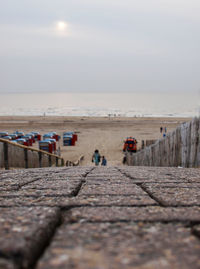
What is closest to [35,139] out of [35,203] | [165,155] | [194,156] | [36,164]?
[36,164]

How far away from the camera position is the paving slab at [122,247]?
102 centimetres

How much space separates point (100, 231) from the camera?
1365 mm

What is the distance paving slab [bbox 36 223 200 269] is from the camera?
1.02 metres

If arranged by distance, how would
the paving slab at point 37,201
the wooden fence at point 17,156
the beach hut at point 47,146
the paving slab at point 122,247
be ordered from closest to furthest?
the paving slab at point 122,247
the paving slab at point 37,201
the wooden fence at point 17,156
the beach hut at point 47,146

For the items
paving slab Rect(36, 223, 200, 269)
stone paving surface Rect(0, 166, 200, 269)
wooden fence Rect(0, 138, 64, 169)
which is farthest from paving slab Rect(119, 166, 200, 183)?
wooden fence Rect(0, 138, 64, 169)

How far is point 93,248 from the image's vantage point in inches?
45.8

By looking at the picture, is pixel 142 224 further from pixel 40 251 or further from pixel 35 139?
pixel 35 139

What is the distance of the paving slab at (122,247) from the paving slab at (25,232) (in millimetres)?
62

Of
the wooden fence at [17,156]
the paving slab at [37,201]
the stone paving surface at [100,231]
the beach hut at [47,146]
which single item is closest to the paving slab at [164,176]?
the stone paving surface at [100,231]

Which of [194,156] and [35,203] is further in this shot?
[194,156]

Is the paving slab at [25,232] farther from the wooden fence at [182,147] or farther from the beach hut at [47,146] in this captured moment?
the beach hut at [47,146]

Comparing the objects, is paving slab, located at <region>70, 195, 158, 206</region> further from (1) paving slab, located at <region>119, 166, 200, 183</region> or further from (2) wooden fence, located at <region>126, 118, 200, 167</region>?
(2) wooden fence, located at <region>126, 118, 200, 167</region>

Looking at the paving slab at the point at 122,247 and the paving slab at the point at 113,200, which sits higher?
the paving slab at the point at 113,200

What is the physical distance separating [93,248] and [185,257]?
1.38 feet
